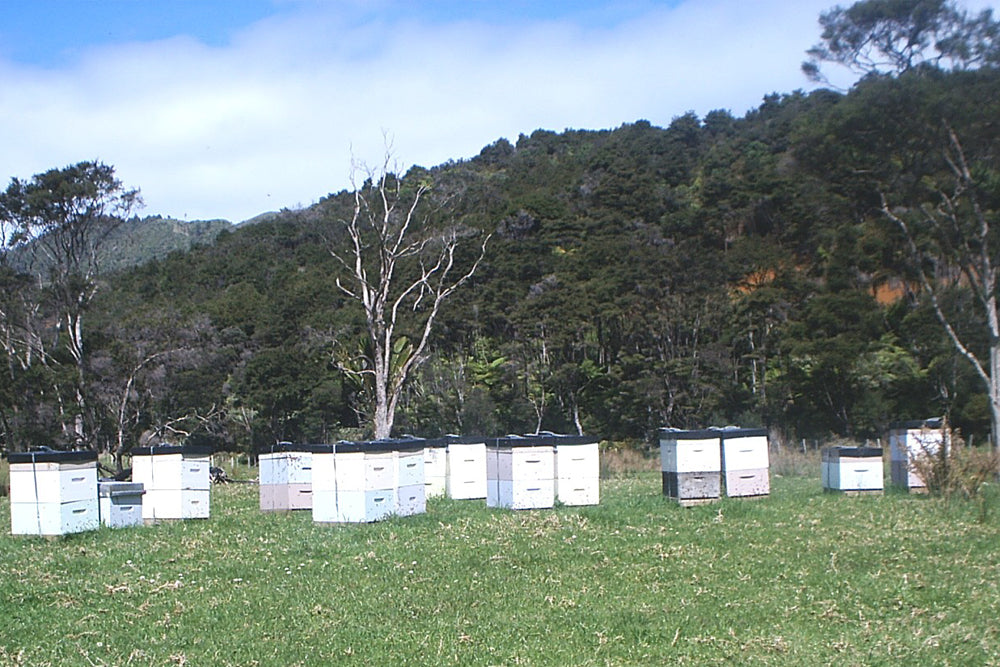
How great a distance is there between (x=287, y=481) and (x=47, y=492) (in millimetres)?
3797

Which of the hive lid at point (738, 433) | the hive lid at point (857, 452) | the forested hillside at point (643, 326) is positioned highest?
the forested hillside at point (643, 326)

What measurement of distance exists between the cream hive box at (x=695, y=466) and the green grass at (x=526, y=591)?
116 cm

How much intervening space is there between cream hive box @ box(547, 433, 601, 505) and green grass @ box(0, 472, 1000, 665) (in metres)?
1.47

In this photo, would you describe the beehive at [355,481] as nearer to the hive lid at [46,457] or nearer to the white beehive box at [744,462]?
the hive lid at [46,457]

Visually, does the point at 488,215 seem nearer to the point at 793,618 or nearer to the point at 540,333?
the point at 540,333

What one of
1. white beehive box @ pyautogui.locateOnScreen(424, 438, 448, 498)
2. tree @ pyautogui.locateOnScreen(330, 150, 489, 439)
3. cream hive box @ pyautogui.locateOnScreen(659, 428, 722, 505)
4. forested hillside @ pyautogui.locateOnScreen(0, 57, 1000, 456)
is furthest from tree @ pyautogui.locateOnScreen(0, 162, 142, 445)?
cream hive box @ pyautogui.locateOnScreen(659, 428, 722, 505)

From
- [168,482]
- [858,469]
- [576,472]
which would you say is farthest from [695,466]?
[168,482]

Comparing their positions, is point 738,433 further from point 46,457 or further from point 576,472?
point 46,457

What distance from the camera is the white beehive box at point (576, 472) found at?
14031mm

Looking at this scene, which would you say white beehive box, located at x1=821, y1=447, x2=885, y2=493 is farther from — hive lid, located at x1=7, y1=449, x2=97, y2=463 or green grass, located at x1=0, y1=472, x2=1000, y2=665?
hive lid, located at x1=7, y1=449, x2=97, y2=463

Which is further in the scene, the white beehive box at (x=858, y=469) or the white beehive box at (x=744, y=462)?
the white beehive box at (x=858, y=469)

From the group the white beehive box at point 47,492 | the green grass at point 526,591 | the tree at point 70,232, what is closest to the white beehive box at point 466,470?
the green grass at point 526,591

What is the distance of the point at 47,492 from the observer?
12.0 metres

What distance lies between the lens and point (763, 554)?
9516 millimetres
